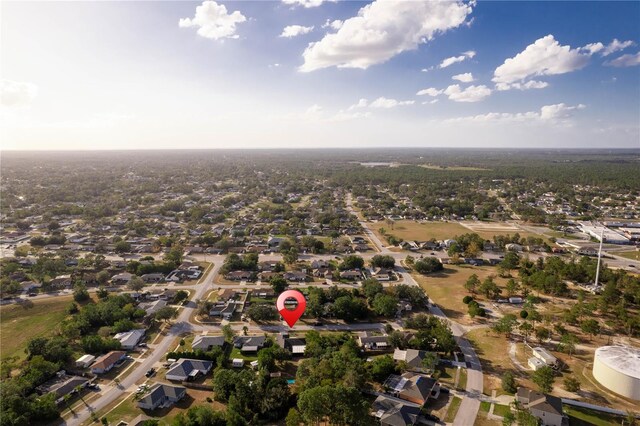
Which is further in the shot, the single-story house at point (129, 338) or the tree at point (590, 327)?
the tree at point (590, 327)

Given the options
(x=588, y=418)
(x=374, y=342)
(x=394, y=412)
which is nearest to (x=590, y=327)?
(x=588, y=418)

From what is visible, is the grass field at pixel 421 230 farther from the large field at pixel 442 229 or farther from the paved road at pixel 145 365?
the paved road at pixel 145 365

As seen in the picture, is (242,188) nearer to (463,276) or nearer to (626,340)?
(463,276)

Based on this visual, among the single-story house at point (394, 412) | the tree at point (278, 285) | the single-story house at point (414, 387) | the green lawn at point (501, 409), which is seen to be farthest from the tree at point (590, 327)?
the tree at point (278, 285)

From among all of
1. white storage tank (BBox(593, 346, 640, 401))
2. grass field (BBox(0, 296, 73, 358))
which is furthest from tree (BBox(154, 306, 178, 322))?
white storage tank (BBox(593, 346, 640, 401))

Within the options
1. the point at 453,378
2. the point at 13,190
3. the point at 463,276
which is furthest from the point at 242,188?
the point at 453,378

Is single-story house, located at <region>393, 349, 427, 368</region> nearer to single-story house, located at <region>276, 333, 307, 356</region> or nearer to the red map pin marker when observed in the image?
single-story house, located at <region>276, 333, 307, 356</region>
